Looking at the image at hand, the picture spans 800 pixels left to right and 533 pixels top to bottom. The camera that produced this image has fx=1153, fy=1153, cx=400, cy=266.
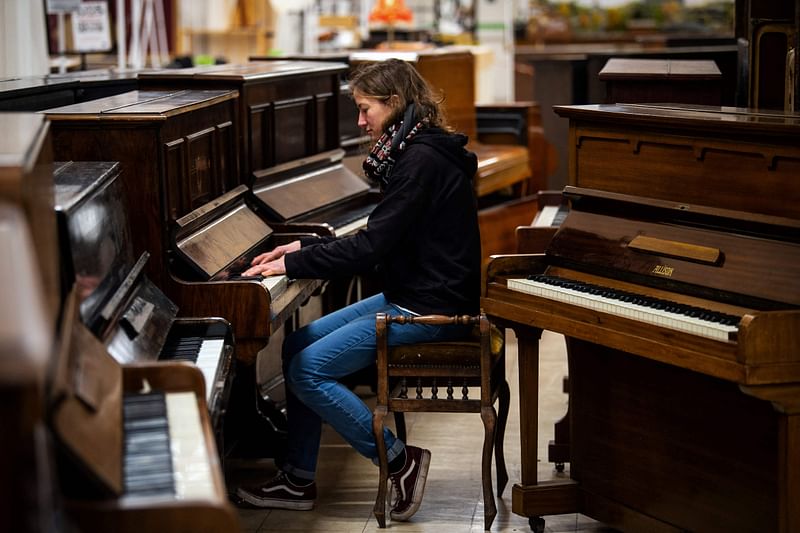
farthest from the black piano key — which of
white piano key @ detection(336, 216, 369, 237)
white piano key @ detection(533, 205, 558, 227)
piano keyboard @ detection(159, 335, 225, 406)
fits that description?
white piano key @ detection(533, 205, 558, 227)

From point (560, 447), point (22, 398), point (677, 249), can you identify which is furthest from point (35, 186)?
point (560, 447)

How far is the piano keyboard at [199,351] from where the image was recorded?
3.06m

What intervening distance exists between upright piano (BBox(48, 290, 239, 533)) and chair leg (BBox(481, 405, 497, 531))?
1561mm

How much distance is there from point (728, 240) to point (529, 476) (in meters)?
1.10

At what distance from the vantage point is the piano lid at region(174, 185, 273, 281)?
150 inches

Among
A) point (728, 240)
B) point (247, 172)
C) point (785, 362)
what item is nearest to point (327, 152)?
point (247, 172)

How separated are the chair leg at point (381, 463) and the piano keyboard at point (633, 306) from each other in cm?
66

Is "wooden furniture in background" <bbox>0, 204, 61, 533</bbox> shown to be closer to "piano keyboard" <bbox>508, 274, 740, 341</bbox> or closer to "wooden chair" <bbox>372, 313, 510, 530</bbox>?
"piano keyboard" <bbox>508, 274, 740, 341</bbox>

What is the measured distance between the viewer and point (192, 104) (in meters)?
3.96

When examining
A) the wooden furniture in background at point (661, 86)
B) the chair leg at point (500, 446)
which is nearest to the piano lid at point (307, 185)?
the chair leg at point (500, 446)

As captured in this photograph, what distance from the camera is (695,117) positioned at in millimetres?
3453

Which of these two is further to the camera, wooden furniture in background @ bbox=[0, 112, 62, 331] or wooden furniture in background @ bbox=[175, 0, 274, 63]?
wooden furniture in background @ bbox=[175, 0, 274, 63]

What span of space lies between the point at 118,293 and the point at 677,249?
1609mm

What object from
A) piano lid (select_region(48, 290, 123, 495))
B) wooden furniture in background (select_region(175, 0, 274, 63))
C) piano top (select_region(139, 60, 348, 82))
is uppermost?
wooden furniture in background (select_region(175, 0, 274, 63))
